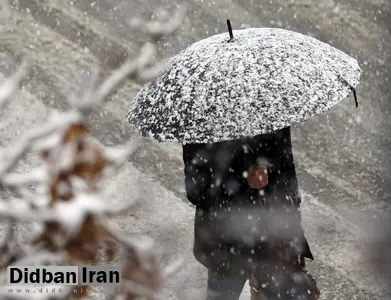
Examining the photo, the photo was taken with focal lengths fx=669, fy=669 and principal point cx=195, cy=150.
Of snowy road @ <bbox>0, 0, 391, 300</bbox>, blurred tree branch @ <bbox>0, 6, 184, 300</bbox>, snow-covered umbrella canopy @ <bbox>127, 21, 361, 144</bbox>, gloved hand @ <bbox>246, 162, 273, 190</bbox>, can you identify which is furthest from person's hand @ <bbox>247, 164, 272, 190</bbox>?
snowy road @ <bbox>0, 0, 391, 300</bbox>

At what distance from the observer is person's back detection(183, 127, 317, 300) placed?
2959mm

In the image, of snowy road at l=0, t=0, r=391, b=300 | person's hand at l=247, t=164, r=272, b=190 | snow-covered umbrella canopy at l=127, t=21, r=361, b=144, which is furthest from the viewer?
snowy road at l=0, t=0, r=391, b=300

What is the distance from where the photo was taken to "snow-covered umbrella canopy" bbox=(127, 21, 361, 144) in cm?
271

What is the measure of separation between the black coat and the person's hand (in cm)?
4

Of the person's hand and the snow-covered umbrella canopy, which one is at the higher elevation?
the snow-covered umbrella canopy

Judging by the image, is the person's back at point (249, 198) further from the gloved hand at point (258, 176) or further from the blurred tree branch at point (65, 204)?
the blurred tree branch at point (65, 204)

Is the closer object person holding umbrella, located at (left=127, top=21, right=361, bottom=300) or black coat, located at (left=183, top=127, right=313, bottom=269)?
person holding umbrella, located at (left=127, top=21, right=361, bottom=300)

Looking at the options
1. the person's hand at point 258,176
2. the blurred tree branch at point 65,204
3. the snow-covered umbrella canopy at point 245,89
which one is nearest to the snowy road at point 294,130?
the blurred tree branch at point 65,204

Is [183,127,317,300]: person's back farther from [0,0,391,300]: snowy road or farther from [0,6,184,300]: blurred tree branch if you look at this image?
[0,0,391,300]: snowy road

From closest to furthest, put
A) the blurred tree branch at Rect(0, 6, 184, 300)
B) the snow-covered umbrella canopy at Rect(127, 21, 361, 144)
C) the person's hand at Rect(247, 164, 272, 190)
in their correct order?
the blurred tree branch at Rect(0, 6, 184, 300) < the snow-covered umbrella canopy at Rect(127, 21, 361, 144) < the person's hand at Rect(247, 164, 272, 190)

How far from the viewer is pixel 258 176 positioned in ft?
9.45

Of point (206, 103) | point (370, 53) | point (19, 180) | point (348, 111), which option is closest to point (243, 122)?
point (206, 103)

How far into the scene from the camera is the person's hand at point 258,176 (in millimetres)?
2885

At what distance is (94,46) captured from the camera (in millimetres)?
6078
